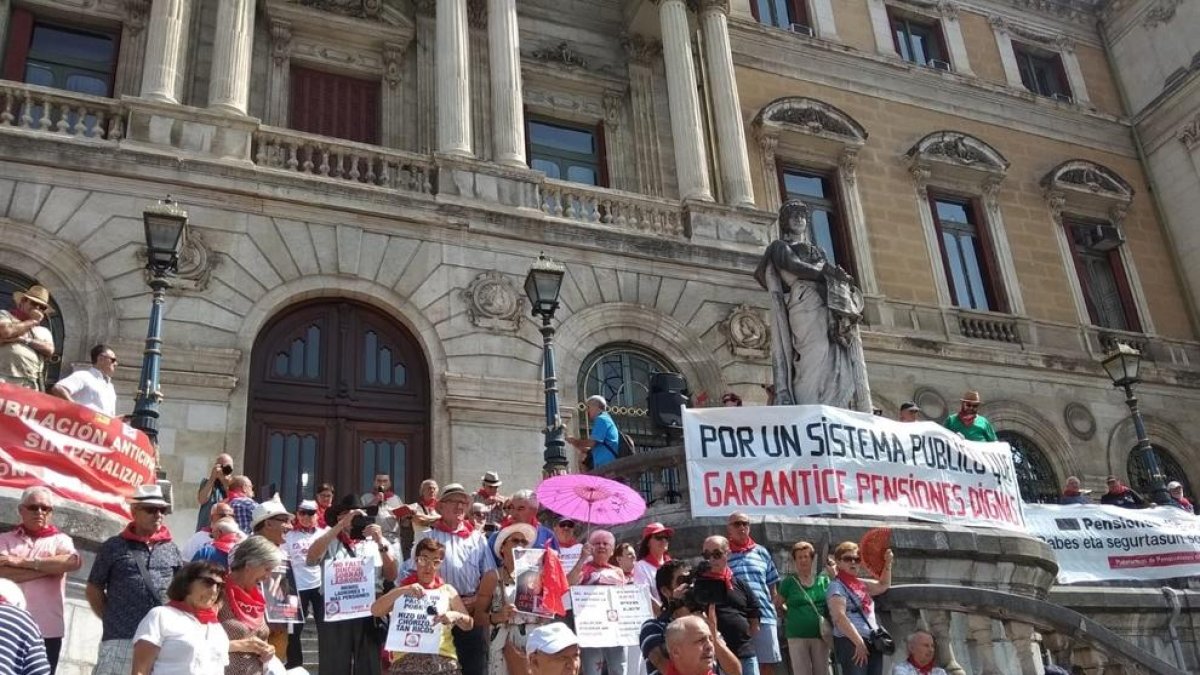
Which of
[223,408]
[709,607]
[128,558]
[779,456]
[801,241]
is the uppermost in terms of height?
[801,241]

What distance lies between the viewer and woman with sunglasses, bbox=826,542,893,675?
7480mm

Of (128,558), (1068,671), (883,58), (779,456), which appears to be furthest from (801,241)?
(883,58)

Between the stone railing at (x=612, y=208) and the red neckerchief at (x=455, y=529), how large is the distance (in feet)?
31.3

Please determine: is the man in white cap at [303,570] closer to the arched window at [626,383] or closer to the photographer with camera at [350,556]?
the photographer with camera at [350,556]

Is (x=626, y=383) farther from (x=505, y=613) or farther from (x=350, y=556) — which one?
(x=505, y=613)

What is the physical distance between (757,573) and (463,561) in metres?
2.21

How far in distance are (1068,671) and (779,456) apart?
3.25 m

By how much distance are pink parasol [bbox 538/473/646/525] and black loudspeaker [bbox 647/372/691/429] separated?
17.0 feet

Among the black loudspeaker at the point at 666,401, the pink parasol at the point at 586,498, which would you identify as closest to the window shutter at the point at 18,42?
the black loudspeaker at the point at 666,401

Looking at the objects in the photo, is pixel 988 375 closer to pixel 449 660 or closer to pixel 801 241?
pixel 801 241

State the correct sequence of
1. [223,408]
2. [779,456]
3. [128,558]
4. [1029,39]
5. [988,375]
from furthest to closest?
[1029,39], [988,375], [223,408], [779,456], [128,558]

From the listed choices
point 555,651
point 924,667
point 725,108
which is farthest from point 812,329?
point 725,108

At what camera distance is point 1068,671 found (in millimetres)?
8398

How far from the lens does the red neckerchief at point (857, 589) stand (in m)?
7.71
